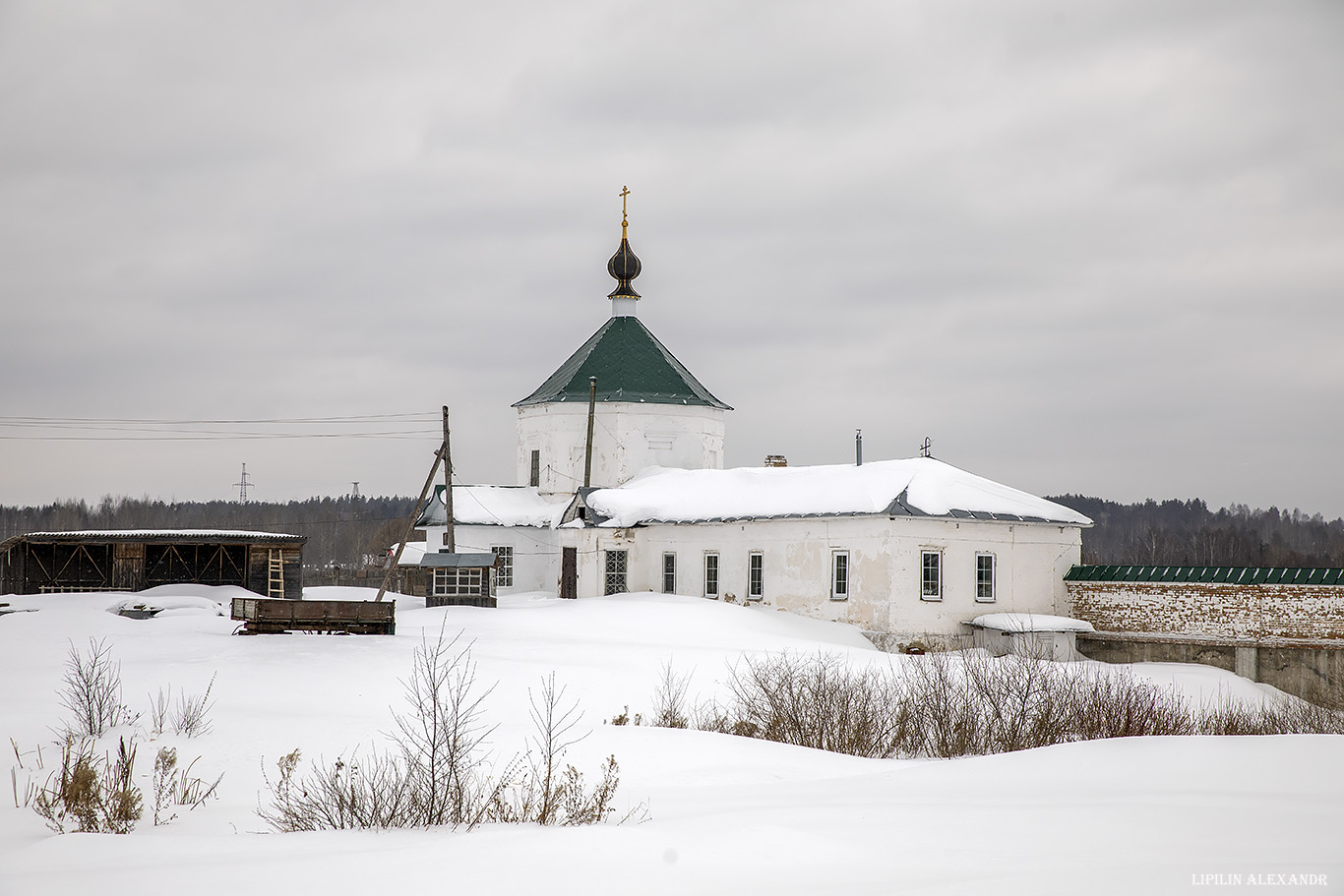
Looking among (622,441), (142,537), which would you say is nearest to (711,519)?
(622,441)

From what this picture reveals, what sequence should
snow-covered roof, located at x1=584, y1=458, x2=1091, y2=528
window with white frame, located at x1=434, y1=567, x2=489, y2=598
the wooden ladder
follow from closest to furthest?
snow-covered roof, located at x1=584, y1=458, x2=1091, y2=528 < window with white frame, located at x1=434, y1=567, x2=489, y2=598 < the wooden ladder

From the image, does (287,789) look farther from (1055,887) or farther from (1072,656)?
(1072,656)

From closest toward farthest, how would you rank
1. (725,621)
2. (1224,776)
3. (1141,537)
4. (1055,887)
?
(1055,887), (1224,776), (725,621), (1141,537)

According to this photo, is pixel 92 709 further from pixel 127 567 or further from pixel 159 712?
pixel 127 567

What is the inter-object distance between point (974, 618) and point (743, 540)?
19.9 ft

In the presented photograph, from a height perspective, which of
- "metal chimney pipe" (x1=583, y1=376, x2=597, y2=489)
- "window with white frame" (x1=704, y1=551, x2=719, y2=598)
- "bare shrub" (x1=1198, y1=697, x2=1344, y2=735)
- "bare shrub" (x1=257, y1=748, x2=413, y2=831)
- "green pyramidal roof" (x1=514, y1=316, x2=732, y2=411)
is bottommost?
"bare shrub" (x1=1198, y1=697, x2=1344, y2=735)

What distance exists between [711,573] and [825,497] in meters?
3.91

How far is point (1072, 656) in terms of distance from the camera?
26.8 metres

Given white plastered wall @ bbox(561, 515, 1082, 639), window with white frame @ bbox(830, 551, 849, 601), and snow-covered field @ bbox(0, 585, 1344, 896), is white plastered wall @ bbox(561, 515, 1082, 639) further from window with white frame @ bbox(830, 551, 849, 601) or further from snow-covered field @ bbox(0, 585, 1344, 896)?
snow-covered field @ bbox(0, 585, 1344, 896)

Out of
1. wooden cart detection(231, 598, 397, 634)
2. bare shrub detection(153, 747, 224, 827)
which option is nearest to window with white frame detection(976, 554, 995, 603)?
Result: wooden cart detection(231, 598, 397, 634)

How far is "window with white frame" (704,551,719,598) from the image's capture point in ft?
102

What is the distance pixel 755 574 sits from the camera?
1187 inches

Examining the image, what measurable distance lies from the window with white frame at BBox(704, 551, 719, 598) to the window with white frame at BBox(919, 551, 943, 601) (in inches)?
229

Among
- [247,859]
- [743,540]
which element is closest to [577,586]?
[743,540]
